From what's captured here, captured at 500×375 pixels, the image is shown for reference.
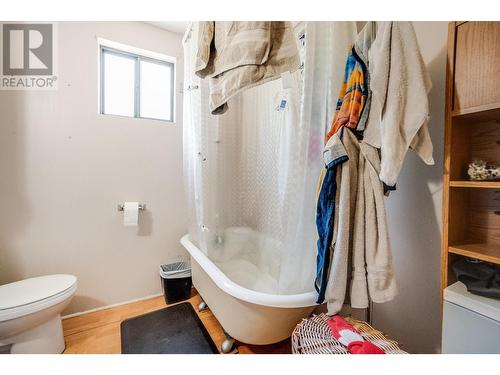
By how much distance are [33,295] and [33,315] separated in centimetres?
11

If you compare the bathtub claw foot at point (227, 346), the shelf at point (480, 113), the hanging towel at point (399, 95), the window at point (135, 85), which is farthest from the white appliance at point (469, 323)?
the window at point (135, 85)

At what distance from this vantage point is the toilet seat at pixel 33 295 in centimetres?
107

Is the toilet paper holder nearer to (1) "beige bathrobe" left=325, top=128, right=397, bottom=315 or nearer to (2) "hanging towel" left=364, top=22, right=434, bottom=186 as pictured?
(1) "beige bathrobe" left=325, top=128, right=397, bottom=315

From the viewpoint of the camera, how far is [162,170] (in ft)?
6.31

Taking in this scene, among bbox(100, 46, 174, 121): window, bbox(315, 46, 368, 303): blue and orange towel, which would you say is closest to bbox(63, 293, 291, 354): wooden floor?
bbox(315, 46, 368, 303): blue and orange towel

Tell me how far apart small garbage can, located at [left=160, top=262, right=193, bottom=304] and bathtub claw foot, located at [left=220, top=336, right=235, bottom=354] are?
0.69 meters

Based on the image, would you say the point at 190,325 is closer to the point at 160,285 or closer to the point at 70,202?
the point at 160,285

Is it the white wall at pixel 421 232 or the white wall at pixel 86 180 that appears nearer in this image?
the white wall at pixel 421 232

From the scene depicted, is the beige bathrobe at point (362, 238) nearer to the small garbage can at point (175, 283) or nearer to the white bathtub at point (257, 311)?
the white bathtub at point (257, 311)

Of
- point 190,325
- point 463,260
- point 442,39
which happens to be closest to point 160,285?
point 190,325

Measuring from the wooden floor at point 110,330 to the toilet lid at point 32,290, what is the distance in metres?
0.42

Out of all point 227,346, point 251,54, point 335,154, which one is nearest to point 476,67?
point 335,154

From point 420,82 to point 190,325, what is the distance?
1891 millimetres

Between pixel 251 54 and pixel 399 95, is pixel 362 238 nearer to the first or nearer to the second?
pixel 399 95
